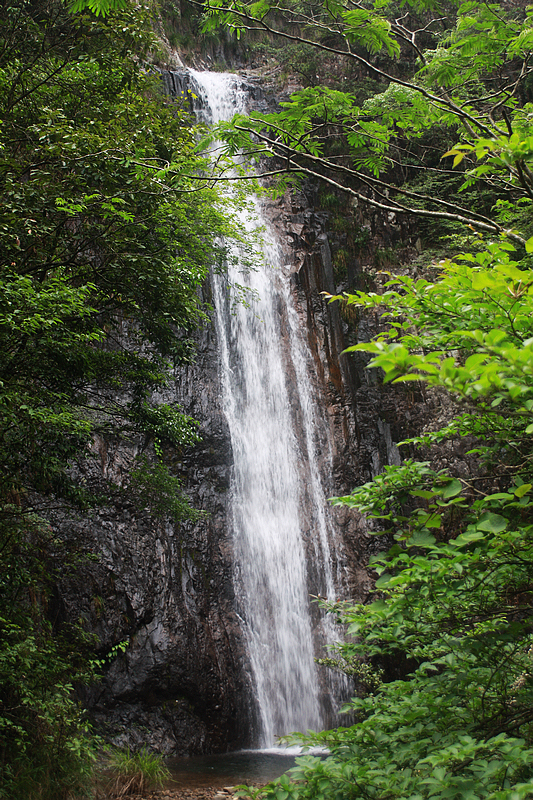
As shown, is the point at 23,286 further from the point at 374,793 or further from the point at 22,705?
the point at 374,793

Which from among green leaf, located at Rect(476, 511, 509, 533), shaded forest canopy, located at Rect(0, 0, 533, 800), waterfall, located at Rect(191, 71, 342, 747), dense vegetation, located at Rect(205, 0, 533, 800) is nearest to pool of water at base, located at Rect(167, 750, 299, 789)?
waterfall, located at Rect(191, 71, 342, 747)

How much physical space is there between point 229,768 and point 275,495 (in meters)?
5.60

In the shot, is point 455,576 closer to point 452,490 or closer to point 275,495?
point 452,490

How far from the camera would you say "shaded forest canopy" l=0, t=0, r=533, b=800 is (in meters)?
2.01

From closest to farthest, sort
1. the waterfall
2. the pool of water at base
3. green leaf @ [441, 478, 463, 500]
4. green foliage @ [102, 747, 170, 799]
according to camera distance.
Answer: green leaf @ [441, 478, 463, 500], green foliage @ [102, 747, 170, 799], the pool of water at base, the waterfall

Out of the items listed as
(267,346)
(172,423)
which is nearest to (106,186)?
(172,423)

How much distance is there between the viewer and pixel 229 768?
8180 millimetres

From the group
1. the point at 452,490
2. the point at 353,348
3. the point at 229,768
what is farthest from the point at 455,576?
the point at 229,768

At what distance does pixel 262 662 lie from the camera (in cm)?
1067

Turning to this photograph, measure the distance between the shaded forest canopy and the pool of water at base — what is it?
2.31 meters

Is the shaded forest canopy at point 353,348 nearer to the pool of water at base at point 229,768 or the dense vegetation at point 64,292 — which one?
the dense vegetation at point 64,292

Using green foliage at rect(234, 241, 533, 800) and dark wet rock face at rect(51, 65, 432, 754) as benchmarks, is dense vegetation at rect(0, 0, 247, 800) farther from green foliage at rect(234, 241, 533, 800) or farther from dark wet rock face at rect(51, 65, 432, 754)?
green foliage at rect(234, 241, 533, 800)

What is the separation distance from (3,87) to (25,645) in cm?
619

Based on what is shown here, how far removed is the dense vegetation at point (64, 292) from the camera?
4.97 metres
